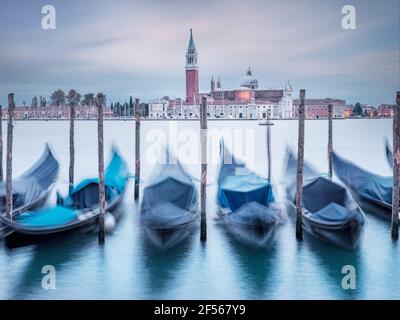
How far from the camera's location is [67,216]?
573 cm

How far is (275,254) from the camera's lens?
5.70 meters

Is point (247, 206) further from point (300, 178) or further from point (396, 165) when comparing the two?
point (396, 165)

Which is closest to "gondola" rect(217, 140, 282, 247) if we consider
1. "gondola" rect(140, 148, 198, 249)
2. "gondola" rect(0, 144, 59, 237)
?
→ "gondola" rect(140, 148, 198, 249)

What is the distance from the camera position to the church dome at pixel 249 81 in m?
62.4

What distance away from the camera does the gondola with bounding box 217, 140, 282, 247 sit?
227 inches

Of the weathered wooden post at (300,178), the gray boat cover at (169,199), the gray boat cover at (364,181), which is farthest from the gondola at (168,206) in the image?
the gray boat cover at (364,181)

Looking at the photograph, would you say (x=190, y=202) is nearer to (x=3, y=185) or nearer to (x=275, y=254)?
(x=275, y=254)

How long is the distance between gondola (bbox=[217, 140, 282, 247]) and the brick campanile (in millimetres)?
47200

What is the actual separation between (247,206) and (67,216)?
2030 mm

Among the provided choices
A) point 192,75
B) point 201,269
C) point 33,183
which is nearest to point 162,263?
point 201,269

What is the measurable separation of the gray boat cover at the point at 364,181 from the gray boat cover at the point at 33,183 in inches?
191
